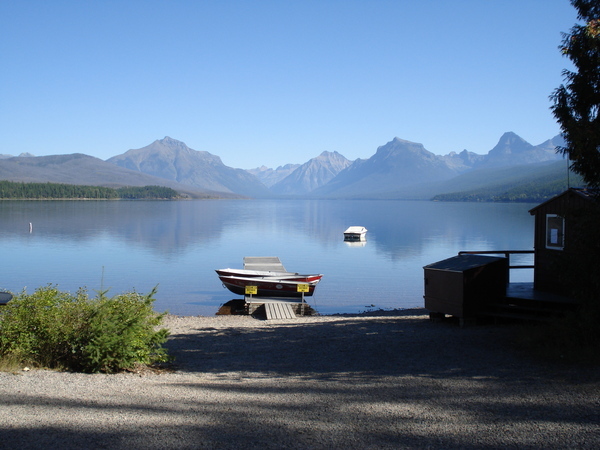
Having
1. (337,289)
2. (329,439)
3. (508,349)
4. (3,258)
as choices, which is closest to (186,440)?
(329,439)

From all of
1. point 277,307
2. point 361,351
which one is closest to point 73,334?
point 361,351

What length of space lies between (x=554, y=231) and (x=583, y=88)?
4.59 metres

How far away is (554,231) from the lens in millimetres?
14523

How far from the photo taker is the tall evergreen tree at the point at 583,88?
10.4 metres

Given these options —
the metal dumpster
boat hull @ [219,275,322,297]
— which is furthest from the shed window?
boat hull @ [219,275,322,297]

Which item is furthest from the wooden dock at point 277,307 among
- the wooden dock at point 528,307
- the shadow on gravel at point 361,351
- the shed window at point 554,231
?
the shed window at point 554,231

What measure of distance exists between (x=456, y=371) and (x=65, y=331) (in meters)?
6.47

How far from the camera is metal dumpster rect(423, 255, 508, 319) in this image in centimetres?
1280

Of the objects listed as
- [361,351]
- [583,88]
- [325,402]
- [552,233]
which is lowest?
[361,351]

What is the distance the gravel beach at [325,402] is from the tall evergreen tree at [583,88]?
373cm

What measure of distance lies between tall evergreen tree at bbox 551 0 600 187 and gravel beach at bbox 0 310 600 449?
373 centimetres

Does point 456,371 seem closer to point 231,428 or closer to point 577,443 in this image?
point 577,443

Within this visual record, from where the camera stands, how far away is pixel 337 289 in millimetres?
30906

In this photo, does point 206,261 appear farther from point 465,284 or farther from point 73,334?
point 73,334
